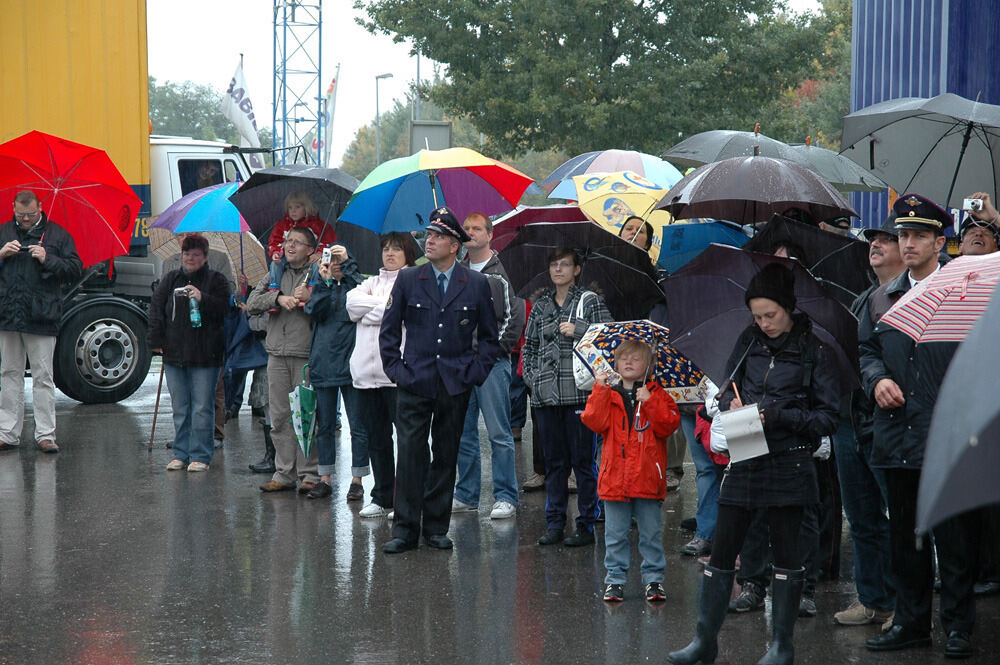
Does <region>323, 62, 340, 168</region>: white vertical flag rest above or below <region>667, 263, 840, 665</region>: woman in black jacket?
above

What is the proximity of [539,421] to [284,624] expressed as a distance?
2.39m

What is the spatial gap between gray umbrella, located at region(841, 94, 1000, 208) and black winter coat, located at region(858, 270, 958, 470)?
8.13 ft

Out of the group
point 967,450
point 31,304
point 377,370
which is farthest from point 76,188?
point 967,450

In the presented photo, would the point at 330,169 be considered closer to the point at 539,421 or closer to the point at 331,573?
the point at 539,421

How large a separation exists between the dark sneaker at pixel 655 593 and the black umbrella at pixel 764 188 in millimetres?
2100

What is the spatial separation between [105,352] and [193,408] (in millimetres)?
3808

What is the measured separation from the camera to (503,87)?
85.3ft

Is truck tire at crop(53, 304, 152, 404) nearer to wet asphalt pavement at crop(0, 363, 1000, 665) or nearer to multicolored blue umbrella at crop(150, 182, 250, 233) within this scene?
multicolored blue umbrella at crop(150, 182, 250, 233)

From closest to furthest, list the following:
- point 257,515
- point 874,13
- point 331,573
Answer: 1. point 331,573
2. point 257,515
3. point 874,13

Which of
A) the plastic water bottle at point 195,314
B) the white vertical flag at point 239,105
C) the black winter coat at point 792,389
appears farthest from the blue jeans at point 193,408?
the white vertical flag at point 239,105

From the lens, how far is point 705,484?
6977mm

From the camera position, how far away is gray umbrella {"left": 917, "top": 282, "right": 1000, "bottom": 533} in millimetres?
2348

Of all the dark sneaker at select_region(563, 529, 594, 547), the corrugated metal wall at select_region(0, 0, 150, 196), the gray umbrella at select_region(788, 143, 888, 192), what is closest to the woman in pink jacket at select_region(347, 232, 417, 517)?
the dark sneaker at select_region(563, 529, 594, 547)

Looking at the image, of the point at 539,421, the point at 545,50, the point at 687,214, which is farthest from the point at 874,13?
the point at 545,50
